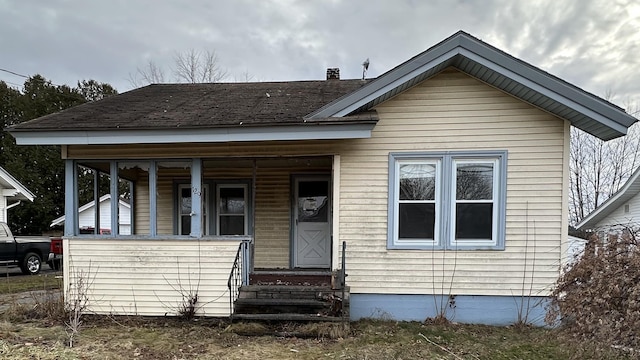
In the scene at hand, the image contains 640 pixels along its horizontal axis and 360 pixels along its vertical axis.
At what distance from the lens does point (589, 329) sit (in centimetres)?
355

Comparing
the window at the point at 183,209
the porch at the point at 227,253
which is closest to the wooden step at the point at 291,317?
the porch at the point at 227,253

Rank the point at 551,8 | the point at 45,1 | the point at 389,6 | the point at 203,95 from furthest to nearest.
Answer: the point at 45,1 < the point at 389,6 < the point at 551,8 < the point at 203,95

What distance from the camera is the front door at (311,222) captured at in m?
7.89

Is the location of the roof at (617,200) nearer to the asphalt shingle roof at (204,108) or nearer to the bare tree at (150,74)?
the asphalt shingle roof at (204,108)

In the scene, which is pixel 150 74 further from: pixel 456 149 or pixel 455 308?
pixel 455 308

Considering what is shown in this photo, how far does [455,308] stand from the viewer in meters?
6.08

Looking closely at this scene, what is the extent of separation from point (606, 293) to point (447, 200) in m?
2.82

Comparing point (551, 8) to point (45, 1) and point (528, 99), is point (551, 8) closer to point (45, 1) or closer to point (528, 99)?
point (528, 99)

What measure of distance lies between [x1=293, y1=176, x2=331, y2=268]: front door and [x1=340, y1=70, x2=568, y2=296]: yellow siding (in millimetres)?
1761

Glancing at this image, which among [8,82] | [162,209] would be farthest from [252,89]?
[8,82]

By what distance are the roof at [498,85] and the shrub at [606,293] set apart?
240cm

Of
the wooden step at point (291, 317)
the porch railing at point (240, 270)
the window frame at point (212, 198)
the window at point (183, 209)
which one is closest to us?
the wooden step at point (291, 317)

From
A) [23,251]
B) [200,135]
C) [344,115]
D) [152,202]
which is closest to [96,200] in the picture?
[152,202]

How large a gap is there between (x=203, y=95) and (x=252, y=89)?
113 centimetres
